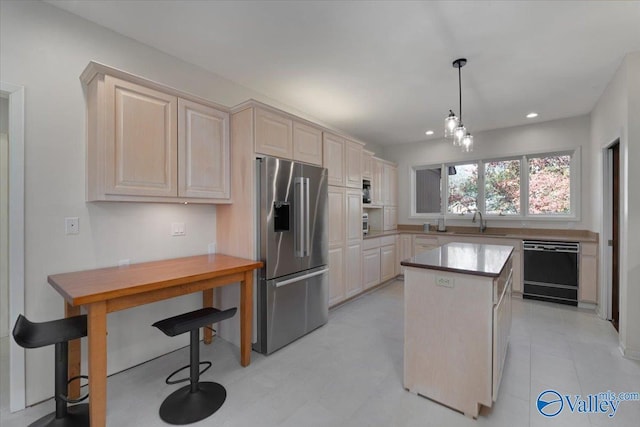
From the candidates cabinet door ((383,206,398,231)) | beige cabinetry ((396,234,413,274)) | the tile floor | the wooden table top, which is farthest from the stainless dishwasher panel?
cabinet door ((383,206,398,231))

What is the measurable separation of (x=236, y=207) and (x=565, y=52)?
3.35 m

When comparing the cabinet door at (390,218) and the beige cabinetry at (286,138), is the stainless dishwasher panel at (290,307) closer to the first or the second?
the beige cabinetry at (286,138)

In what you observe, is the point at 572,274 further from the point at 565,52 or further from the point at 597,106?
the point at 565,52

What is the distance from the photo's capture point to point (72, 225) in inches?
81.2

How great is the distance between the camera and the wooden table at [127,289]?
156cm

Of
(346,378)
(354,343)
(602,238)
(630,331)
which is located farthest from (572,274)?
(346,378)

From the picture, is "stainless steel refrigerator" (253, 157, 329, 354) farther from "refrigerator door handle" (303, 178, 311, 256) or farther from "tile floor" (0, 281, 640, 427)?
"tile floor" (0, 281, 640, 427)

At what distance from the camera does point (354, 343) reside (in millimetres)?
2791

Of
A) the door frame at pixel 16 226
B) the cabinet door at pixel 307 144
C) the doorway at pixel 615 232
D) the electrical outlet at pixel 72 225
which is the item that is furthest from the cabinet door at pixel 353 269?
the door frame at pixel 16 226

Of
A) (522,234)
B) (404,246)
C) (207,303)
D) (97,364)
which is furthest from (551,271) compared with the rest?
(97,364)

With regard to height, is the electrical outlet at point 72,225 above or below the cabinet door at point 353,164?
below

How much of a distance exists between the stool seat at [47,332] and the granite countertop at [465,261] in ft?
6.86

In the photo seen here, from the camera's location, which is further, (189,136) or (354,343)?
(354,343)

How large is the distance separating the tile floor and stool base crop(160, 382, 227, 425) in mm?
57
